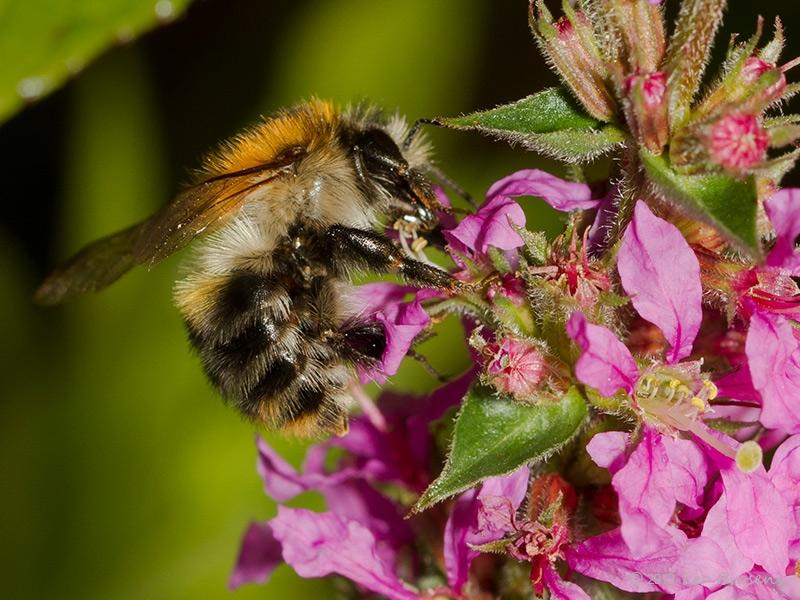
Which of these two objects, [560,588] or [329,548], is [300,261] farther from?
[560,588]

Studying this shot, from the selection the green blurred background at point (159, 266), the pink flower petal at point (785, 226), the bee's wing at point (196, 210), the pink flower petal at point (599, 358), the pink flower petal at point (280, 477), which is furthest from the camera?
the green blurred background at point (159, 266)

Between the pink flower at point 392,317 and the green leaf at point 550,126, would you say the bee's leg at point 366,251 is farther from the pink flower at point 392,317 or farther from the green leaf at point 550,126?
the green leaf at point 550,126

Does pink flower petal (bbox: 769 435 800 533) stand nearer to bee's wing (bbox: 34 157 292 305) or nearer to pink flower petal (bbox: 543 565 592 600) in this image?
pink flower petal (bbox: 543 565 592 600)

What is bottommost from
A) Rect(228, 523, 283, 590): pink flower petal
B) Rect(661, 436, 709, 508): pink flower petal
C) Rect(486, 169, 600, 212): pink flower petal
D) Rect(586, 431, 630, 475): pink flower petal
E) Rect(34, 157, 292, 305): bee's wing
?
Rect(228, 523, 283, 590): pink flower petal

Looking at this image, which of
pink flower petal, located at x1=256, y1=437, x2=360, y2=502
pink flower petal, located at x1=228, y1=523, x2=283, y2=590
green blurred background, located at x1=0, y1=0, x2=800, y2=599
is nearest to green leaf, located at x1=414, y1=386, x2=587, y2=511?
pink flower petal, located at x1=256, y1=437, x2=360, y2=502

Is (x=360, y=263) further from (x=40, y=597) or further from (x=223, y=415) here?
(x=40, y=597)

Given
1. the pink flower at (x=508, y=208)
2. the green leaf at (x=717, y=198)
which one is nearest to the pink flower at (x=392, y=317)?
the pink flower at (x=508, y=208)
